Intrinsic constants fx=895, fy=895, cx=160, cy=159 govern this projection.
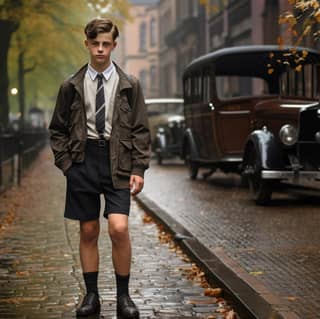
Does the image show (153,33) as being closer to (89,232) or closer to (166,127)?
(166,127)

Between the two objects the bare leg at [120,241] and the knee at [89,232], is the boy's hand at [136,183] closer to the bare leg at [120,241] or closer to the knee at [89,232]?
the bare leg at [120,241]

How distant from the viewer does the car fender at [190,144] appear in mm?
17688

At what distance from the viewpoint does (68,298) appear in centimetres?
650

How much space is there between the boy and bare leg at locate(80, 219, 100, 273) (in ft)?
0.22

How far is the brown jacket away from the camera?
5680mm

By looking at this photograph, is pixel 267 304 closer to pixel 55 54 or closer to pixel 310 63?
pixel 310 63

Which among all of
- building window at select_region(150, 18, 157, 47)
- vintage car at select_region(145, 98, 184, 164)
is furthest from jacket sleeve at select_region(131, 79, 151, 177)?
building window at select_region(150, 18, 157, 47)

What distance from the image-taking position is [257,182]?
12906mm

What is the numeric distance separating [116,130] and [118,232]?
0.65 m

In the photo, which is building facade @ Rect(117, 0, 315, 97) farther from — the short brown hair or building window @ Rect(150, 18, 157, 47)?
the short brown hair

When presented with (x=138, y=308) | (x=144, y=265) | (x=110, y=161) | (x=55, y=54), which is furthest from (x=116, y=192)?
(x=55, y=54)

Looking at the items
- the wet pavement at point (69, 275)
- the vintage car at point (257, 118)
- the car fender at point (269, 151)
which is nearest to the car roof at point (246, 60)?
the vintage car at point (257, 118)

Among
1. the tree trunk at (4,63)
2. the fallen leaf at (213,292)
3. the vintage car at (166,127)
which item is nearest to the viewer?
the fallen leaf at (213,292)

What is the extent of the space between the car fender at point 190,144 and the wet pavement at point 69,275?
5960 mm
